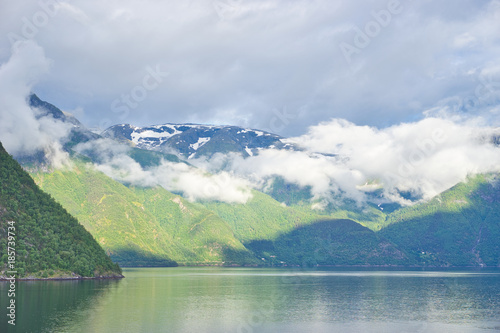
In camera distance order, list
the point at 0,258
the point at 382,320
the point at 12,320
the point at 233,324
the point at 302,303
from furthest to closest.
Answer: the point at 0,258 < the point at 302,303 < the point at 382,320 < the point at 233,324 < the point at 12,320

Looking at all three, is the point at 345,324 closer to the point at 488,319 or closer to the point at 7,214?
the point at 488,319

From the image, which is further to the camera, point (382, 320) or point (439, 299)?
point (439, 299)

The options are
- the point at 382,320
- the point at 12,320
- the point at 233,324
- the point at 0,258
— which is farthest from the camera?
the point at 0,258

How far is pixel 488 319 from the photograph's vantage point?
117 m

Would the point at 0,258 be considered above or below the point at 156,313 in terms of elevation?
above

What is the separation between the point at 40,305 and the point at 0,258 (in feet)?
213

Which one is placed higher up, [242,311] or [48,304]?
[48,304]

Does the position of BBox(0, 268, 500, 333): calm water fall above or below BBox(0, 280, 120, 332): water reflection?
below

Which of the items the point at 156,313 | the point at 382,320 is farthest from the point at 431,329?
the point at 156,313

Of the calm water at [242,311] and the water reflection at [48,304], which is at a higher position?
the water reflection at [48,304]

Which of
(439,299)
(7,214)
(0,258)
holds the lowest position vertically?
(439,299)

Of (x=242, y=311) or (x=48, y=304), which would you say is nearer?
(x=48, y=304)

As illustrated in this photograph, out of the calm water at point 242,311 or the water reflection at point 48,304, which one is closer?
the water reflection at point 48,304

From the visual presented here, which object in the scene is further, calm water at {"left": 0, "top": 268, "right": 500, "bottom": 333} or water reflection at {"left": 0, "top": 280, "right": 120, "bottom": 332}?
calm water at {"left": 0, "top": 268, "right": 500, "bottom": 333}
